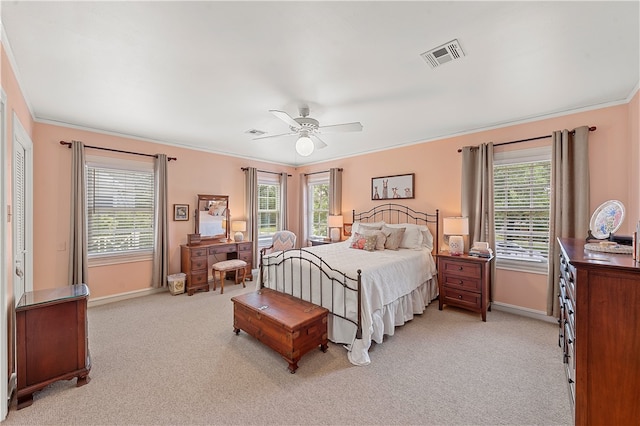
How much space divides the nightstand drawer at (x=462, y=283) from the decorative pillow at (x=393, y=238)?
0.85m

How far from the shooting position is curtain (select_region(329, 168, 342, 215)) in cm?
598

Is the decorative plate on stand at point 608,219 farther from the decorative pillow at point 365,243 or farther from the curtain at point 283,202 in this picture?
the curtain at point 283,202

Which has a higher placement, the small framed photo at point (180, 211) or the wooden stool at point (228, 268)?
the small framed photo at point (180, 211)

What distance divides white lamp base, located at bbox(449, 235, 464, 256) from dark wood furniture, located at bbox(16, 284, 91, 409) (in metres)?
4.44

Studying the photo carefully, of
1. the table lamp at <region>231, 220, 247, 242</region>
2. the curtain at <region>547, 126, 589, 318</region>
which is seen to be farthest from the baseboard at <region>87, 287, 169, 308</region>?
the curtain at <region>547, 126, 589, 318</region>

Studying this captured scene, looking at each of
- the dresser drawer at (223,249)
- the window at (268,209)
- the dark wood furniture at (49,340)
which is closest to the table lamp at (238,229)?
the dresser drawer at (223,249)

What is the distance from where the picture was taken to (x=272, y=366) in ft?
8.42

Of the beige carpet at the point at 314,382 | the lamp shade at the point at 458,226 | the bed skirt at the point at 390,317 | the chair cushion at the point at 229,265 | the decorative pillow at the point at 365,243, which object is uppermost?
the lamp shade at the point at 458,226

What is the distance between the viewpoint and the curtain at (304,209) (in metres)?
6.82

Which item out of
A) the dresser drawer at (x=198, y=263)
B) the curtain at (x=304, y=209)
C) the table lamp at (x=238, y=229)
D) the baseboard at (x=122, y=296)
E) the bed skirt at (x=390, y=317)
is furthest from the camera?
the curtain at (x=304, y=209)

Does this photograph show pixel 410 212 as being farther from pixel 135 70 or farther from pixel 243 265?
pixel 135 70

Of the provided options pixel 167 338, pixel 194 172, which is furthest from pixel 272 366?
pixel 194 172

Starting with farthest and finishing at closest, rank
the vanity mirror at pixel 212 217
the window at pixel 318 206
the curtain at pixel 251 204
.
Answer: the window at pixel 318 206 → the curtain at pixel 251 204 → the vanity mirror at pixel 212 217

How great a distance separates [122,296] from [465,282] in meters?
5.52
